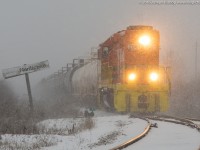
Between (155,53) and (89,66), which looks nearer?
(155,53)

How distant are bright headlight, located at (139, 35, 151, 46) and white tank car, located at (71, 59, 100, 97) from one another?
4057 millimetres

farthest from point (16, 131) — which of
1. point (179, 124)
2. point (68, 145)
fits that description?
point (179, 124)

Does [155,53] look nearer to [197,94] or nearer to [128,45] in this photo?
[128,45]

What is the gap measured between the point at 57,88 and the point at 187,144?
2808 centimetres

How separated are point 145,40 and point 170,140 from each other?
1014cm

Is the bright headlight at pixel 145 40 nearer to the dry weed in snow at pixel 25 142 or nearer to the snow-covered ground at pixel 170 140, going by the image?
the snow-covered ground at pixel 170 140

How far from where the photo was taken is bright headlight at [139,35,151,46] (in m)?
19.2

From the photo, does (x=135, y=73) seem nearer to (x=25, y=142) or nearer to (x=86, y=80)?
(x=86, y=80)

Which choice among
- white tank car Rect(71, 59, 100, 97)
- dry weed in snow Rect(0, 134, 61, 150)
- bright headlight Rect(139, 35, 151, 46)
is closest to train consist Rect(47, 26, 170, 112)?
bright headlight Rect(139, 35, 151, 46)

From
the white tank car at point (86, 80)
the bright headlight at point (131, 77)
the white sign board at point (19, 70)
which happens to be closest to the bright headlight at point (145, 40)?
the bright headlight at point (131, 77)

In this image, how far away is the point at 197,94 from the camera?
121ft

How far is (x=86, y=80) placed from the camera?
26.4 m

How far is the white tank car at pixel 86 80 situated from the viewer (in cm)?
2421

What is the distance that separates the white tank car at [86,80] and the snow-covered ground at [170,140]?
Result: 462 inches
